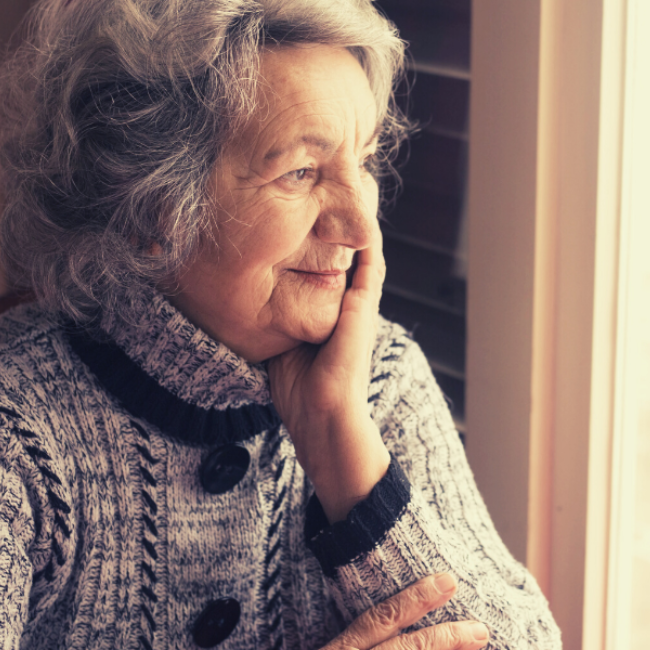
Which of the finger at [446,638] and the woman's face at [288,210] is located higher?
the woman's face at [288,210]

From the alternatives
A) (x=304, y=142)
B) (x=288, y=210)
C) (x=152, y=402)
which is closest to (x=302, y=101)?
(x=304, y=142)

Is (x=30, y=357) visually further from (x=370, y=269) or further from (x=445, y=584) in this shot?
(x=445, y=584)

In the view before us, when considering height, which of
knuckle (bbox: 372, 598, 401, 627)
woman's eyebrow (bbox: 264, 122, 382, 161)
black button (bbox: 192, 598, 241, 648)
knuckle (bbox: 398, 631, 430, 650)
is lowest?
black button (bbox: 192, 598, 241, 648)

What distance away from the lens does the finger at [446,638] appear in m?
1.15

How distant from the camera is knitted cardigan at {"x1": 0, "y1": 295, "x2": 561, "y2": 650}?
1.18 metres

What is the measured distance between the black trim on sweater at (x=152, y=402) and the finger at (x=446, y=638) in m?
0.46

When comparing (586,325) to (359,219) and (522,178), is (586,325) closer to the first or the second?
(522,178)

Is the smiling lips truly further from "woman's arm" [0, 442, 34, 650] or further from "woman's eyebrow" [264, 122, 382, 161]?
"woman's arm" [0, 442, 34, 650]

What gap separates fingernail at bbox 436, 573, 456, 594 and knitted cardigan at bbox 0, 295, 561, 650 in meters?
0.03

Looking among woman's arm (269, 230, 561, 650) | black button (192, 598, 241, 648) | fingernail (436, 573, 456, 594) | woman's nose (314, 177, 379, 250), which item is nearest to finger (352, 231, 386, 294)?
woman's arm (269, 230, 561, 650)

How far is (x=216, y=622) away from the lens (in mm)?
1279

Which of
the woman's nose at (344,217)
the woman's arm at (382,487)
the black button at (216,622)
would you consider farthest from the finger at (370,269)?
the black button at (216,622)

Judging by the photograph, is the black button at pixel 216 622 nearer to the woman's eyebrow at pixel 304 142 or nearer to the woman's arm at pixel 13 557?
the woman's arm at pixel 13 557

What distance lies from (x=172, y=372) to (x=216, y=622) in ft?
1.51
